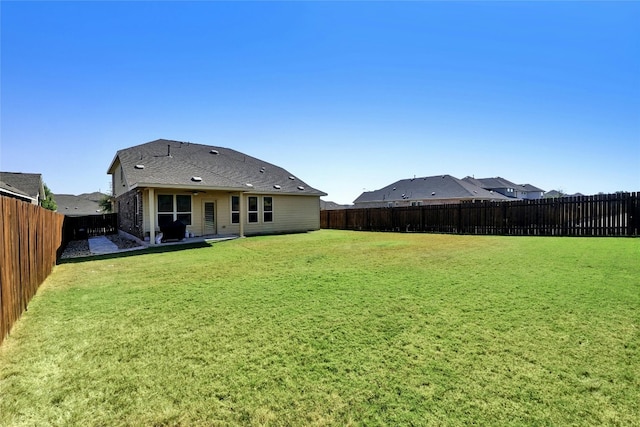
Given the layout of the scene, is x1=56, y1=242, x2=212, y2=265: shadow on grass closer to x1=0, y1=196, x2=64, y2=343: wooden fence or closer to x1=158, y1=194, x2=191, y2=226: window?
x1=158, y1=194, x2=191, y2=226: window

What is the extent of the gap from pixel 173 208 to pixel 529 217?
57.5 ft

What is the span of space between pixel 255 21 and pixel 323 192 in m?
12.2

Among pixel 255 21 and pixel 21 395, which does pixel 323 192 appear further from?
pixel 21 395

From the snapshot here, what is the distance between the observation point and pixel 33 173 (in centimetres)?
2381

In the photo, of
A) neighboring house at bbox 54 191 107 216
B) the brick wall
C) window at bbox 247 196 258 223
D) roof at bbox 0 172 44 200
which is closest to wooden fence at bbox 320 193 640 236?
window at bbox 247 196 258 223

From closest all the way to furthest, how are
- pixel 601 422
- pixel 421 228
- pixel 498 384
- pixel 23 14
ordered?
pixel 601 422
pixel 498 384
pixel 23 14
pixel 421 228

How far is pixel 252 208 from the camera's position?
58.4 feet

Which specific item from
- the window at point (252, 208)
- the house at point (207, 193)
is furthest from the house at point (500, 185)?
the window at point (252, 208)

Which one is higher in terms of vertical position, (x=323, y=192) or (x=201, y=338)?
(x=323, y=192)

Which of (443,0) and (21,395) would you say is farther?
(443,0)

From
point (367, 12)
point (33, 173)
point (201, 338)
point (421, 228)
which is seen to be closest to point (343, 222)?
point (421, 228)

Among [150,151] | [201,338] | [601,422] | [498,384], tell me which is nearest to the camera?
[601,422]

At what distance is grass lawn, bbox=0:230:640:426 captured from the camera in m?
2.08

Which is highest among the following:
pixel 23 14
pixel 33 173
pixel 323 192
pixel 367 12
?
pixel 367 12
